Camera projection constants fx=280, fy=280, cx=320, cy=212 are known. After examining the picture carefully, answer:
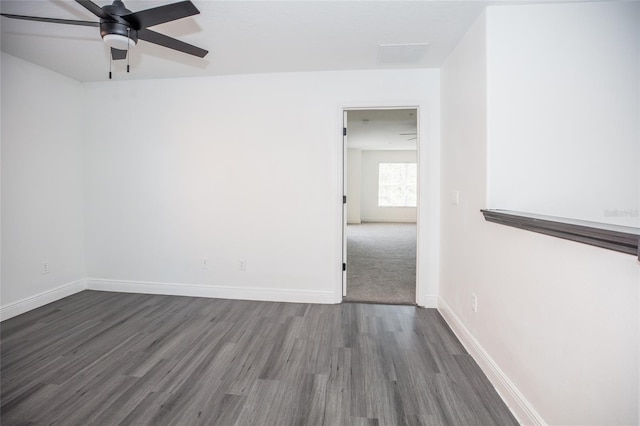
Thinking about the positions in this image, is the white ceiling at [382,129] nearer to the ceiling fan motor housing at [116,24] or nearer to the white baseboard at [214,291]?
the white baseboard at [214,291]

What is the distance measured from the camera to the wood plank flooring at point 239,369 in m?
1.58

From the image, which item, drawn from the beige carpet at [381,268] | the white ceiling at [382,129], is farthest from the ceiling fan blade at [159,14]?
the beige carpet at [381,268]

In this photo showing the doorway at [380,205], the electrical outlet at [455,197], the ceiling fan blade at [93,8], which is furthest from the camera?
the doorway at [380,205]

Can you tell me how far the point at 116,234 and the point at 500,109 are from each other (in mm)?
4197

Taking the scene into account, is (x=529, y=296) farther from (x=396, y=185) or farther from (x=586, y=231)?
(x=396, y=185)

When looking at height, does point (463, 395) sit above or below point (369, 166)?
below

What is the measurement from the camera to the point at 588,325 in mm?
1118

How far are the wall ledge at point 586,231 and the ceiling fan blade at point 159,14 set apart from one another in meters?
2.01

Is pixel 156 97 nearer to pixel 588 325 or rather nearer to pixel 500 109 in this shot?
pixel 500 109

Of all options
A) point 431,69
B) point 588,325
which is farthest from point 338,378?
point 431,69

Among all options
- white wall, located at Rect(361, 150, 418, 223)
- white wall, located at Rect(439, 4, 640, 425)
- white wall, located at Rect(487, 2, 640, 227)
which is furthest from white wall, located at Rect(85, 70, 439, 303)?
white wall, located at Rect(361, 150, 418, 223)

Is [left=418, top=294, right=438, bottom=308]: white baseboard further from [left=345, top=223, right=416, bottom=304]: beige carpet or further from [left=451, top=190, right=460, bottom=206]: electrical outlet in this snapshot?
[left=451, top=190, right=460, bottom=206]: electrical outlet

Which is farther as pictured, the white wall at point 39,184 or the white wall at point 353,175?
the white wall at point 353,175

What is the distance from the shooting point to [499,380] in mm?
1738
